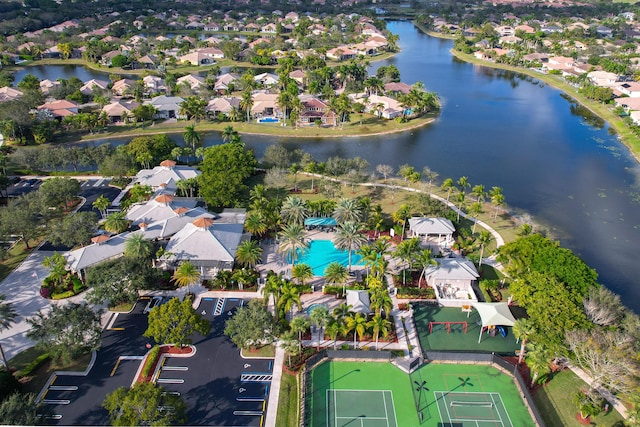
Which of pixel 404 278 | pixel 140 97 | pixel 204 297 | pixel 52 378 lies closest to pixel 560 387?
pixel 404 278

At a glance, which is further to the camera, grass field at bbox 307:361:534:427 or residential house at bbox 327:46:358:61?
residential house at bbox 327:46:358:61

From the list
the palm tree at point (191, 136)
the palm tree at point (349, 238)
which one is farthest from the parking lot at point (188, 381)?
the palm tree at point (191, 136)

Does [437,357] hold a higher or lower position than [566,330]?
lower

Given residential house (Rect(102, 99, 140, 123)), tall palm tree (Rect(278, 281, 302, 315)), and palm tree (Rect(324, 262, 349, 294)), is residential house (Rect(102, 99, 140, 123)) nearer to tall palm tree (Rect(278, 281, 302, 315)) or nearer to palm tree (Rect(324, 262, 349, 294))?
palm tree (Rect(324, 262, 349, 294))

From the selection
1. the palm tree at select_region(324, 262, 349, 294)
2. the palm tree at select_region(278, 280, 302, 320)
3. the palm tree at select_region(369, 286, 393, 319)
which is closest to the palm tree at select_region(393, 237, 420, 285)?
the palm tree at select_region(324, 262, 349, 294)

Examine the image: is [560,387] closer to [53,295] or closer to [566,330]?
[566,330]

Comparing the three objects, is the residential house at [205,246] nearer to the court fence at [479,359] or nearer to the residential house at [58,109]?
the court fence at [479,359]
